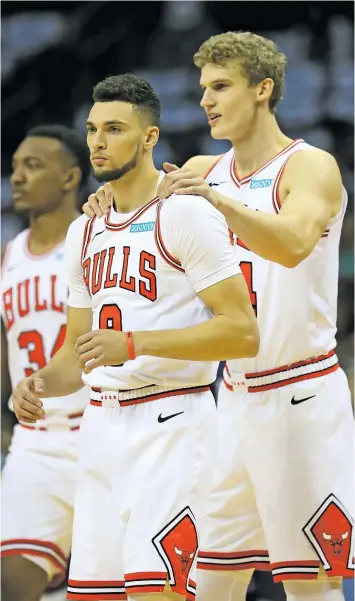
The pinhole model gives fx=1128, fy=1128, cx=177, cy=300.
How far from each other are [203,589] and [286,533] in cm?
46

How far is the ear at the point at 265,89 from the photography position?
4688mm

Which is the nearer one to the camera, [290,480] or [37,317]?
[290,480]

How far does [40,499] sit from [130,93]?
2164mm

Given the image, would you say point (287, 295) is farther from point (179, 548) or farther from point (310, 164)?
point (179, 548)

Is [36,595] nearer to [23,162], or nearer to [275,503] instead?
[275,503]

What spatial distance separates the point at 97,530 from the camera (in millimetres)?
3627

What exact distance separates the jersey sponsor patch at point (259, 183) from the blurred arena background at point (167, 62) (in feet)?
11.7

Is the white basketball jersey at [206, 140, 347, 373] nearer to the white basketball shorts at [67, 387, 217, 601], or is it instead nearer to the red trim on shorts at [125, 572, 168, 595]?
the white basketball shorts at [67, 387, 217, 601]

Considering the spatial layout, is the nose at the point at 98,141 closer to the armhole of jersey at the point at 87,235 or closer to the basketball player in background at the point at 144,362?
the basketball player in background at the point at 144,362

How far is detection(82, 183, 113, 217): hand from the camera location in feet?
13.0

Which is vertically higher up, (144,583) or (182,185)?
(182,185)

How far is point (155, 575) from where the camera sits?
11.5 feet

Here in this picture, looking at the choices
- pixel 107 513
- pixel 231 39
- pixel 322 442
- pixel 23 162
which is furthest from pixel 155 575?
pixel 23 162

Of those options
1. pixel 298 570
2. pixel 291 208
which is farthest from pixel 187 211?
pixel 298 570
